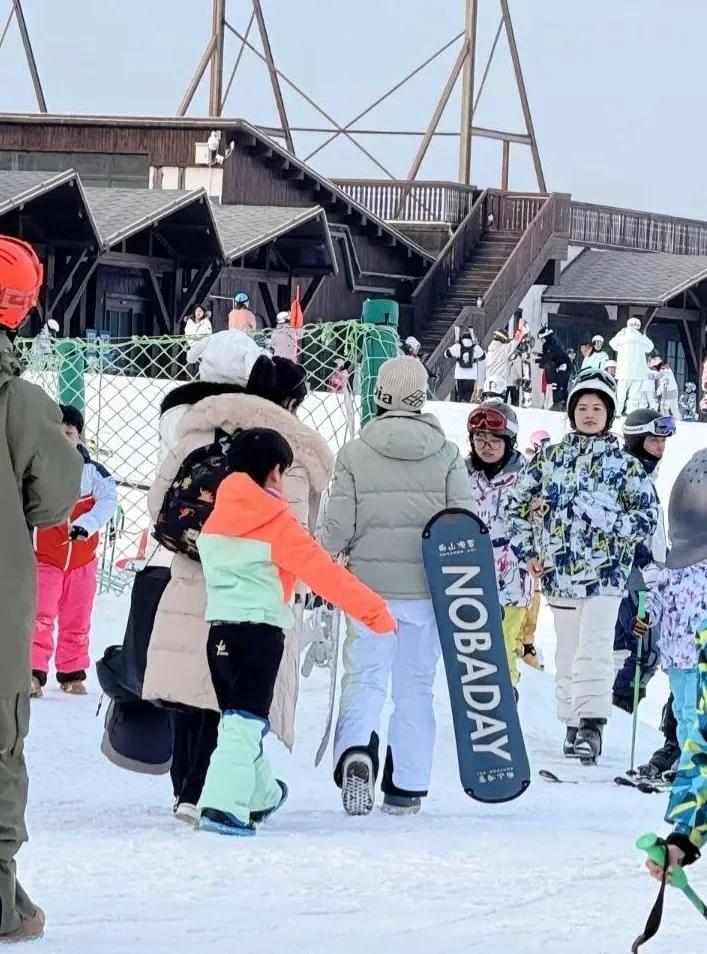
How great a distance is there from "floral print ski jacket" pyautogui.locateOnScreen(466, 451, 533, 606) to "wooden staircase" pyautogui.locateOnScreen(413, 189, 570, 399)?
2322 cm

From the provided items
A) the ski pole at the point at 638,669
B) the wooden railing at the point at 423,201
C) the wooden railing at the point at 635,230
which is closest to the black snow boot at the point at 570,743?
the ski pole at the point at 638,669

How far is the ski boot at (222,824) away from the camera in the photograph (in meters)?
5.02

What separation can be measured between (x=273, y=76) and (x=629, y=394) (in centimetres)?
1632

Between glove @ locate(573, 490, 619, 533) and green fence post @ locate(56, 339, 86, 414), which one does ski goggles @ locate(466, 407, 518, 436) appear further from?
green fence post @ locate(56, 339, 86, 414)

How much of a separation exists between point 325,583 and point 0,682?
56.6 inches

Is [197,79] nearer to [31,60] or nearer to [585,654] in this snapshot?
[31,60]

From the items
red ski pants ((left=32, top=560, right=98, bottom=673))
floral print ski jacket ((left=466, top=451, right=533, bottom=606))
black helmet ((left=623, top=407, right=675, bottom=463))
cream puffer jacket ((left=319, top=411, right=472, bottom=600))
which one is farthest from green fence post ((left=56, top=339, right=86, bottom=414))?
cream puffer jacket ((left=319, top=411, right=472, bottom=600))

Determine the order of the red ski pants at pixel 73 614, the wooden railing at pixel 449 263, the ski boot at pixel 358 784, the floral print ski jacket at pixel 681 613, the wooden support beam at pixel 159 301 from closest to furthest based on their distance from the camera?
the ski boot at pixel 358 784 < the floral print ski jacket at pixel 681 613 < the red ski pants at pixel 73 614 < the wooden support beam at pixel 159 301 < the wooden railing at pixel 449 263

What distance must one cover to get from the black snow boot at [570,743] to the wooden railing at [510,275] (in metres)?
23.7

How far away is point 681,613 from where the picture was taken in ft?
21.1

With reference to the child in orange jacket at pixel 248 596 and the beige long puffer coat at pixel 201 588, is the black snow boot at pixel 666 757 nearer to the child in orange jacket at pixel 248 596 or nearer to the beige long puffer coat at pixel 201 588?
the beige long puffer coat at pixel 201 588

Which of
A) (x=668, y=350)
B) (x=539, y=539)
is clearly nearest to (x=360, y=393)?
(x=539, y=539)

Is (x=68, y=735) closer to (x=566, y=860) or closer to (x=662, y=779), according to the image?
(x=662, y=779)

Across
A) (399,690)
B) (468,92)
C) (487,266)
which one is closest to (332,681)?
(399,690)
